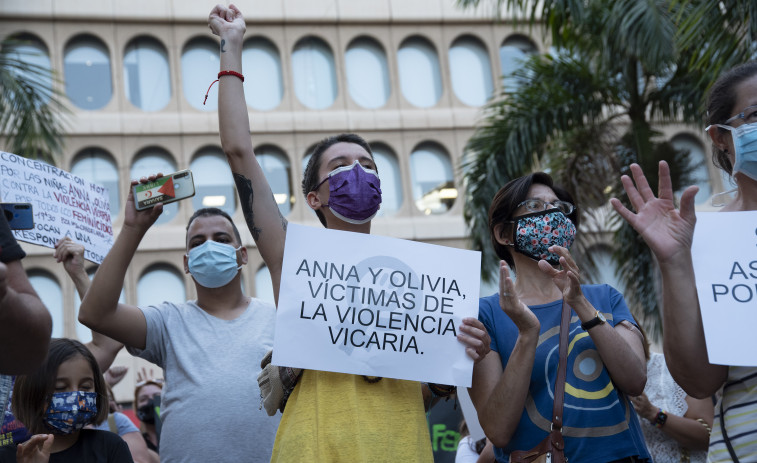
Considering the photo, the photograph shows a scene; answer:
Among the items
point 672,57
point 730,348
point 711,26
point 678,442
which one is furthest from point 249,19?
point 730,348

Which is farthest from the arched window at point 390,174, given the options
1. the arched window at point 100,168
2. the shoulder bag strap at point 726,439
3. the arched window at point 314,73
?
the shoulder bag strap at point 726,439

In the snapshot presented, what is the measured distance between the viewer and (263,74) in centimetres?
2411

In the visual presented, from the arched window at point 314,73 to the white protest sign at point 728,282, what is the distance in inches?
→ 856

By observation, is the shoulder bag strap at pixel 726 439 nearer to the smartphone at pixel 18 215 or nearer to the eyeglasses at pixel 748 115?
the eyeglasses at pixel 748 115

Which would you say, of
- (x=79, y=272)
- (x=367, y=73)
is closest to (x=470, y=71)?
(x=367, y=73)

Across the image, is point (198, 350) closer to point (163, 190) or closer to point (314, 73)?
point (163, 190)

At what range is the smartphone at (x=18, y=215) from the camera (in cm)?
227

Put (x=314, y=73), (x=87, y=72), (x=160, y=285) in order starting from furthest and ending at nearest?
(x=314, y=73), (x=87, y=72), (x=160, y=285)

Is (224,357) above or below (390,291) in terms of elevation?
below

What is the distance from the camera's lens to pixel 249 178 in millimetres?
2852

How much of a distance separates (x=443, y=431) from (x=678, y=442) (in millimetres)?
1933

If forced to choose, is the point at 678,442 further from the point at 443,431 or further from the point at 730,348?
the point at 730,348

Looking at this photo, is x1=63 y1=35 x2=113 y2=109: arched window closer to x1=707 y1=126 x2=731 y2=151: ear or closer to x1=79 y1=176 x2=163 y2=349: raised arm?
x1=79 y1=176 x2=163 y2=349: raised arm

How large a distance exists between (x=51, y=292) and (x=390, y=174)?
9.16 meters
